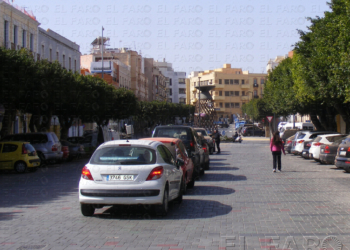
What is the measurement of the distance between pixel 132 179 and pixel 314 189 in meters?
6.93

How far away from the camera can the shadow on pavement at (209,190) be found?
13.9 meters

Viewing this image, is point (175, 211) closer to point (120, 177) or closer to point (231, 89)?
point (120, 177)

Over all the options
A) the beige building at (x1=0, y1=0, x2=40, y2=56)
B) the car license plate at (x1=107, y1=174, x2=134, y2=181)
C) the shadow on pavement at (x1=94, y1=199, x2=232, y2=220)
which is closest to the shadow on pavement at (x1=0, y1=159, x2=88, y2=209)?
the shadow on pavement at (x1=94, y1=199, x2=232, y2=220)

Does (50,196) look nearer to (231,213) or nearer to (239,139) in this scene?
(231,213)

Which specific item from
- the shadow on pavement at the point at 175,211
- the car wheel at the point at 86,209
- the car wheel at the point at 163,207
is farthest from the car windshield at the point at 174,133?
the car wheel at the point at 86,209

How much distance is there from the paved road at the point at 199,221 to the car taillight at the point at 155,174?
80 centimetres

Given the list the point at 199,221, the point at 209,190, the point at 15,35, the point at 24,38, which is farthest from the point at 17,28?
the point at 199,221

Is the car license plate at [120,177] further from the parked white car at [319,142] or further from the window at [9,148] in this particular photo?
the parked white car at [319,142]

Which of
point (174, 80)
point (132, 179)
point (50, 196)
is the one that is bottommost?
point (50, 196)

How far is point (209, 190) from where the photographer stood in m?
14.6

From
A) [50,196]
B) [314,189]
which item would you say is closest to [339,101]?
[314,189]

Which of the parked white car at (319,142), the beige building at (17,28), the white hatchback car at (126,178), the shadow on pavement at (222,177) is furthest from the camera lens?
the beige building at (17,28)

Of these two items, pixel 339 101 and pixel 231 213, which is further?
pixel 339 101

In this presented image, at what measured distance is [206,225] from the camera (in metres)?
8.96
